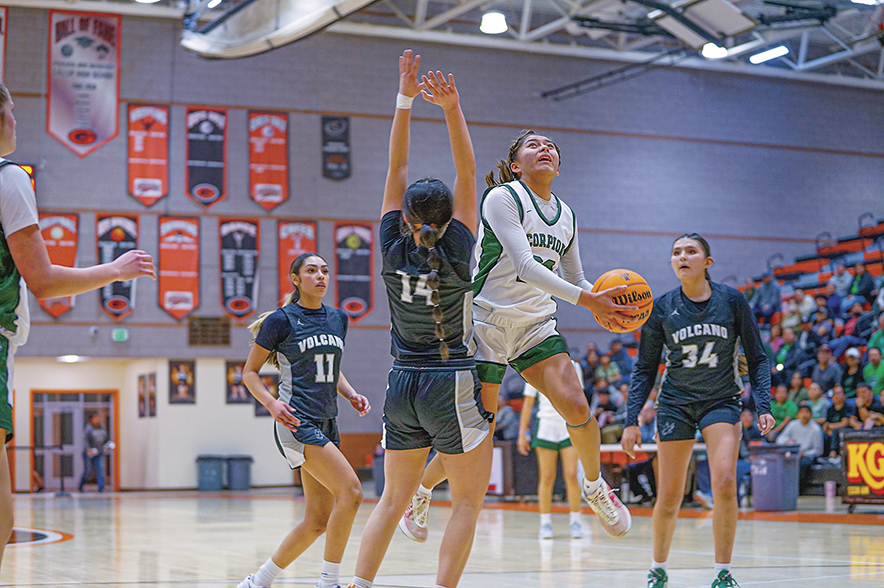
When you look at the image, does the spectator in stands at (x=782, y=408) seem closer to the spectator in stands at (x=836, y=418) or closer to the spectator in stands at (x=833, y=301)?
the spectator in stands at (x=836, y=418)

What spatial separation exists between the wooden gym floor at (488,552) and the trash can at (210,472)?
24.5ft

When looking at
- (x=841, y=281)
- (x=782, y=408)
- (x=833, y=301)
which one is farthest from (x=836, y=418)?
(x=841, y=281)

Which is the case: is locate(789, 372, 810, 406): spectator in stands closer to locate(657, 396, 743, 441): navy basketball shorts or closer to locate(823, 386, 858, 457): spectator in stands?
locate(823, 386, 858, 457): spectator in stands

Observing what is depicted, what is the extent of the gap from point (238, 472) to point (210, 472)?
581 millimetres

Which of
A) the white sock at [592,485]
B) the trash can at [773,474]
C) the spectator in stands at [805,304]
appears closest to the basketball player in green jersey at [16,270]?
the white sock at [592,485]

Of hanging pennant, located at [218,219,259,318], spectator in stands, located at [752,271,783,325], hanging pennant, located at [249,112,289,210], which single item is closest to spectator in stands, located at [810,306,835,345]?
spectator in stands, located at [752,271,783,325]

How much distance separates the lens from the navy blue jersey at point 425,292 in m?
3.72

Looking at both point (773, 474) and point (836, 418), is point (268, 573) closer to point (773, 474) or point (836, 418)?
point (773, 474)

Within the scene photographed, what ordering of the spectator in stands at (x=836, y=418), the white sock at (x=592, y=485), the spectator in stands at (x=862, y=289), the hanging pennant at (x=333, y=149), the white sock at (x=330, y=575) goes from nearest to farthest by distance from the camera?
1. the white sock at (x=330, y=575)
2. the white sock at (x=592, y=485)
3. the spectator in stands at (x=836, y=418)
4. the spectator in stands at (x=862, y=289)
5. the hanging pennant at (x=333, y=149)

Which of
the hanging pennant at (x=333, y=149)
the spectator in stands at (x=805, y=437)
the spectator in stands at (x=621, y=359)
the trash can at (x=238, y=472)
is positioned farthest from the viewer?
the hanging pennant at (x=333, y=149)

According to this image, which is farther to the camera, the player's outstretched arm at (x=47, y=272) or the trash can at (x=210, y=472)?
the trash can at (x=210, y=472)

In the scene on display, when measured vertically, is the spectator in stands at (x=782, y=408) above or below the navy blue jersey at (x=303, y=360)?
below

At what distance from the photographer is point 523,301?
459 centimetres

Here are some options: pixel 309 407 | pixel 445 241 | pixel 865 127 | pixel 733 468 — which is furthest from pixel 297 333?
pixel 865 127
